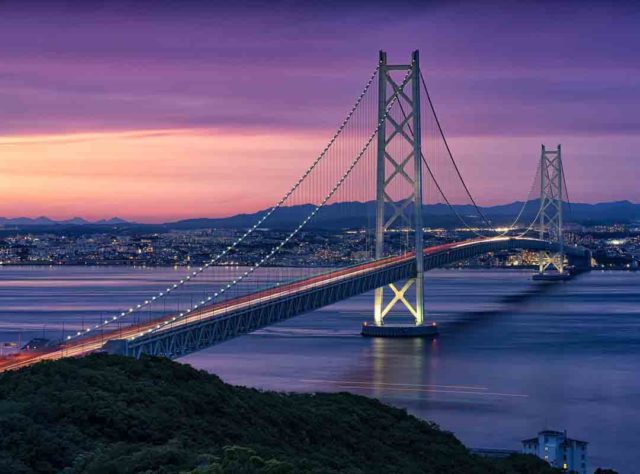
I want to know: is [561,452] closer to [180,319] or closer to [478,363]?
[180,319]

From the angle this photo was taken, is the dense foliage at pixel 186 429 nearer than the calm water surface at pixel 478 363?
Yes

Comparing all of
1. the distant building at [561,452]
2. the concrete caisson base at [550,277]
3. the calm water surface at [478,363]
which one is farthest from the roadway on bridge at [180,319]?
the concrete caisson base at [550,277]

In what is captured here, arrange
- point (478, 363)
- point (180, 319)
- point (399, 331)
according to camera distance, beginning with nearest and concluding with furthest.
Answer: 1. point (180, 319)
2. point (478, 363)
3. point (399, 331)

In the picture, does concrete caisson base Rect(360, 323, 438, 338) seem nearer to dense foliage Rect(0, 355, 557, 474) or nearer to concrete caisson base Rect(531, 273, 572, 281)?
dense foliage Rect(0, 355, 557, 474)

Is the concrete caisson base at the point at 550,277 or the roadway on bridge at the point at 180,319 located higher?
the roadway on bridge at the point at 180,319

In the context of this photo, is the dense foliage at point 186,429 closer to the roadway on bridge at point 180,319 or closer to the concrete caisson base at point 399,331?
the roadway on bridge at point 180,319

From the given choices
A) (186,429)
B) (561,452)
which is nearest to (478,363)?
(561,452)
